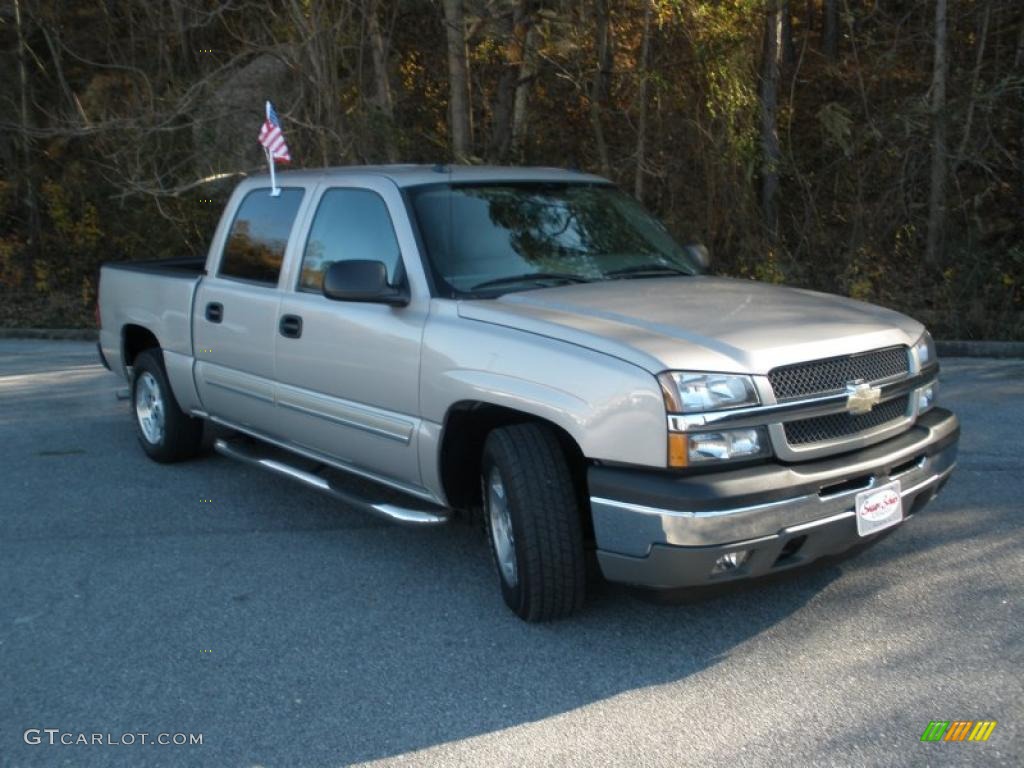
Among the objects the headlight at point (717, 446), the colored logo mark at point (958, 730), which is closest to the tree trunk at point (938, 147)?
the headlight at point (717, 446)

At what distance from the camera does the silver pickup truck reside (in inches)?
153

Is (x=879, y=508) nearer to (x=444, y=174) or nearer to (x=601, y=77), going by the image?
(x=444, y=174)

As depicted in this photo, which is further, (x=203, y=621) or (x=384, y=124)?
(x=384, y=124)

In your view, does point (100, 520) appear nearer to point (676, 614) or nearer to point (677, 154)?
point (676, 614)

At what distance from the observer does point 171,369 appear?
693cm

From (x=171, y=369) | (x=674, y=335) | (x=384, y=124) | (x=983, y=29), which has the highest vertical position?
(x=983, y=29)

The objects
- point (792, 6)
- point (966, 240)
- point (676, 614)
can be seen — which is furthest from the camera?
point (792, 6)

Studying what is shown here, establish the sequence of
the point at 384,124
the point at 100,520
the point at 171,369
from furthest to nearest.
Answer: the point at 384,124 < the point at 171,369 < the point at 100,520

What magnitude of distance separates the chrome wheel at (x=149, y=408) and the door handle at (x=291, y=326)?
6.08 ft

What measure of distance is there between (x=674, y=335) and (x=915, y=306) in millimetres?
9194

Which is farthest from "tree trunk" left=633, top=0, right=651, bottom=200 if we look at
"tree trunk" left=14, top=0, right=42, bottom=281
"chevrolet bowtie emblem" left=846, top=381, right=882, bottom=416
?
"tree trunk" left=14, top=0, right=42, bottom=281

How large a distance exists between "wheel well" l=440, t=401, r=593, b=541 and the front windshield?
57cm

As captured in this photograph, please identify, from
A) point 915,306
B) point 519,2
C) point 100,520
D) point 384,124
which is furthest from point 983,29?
point 100,520

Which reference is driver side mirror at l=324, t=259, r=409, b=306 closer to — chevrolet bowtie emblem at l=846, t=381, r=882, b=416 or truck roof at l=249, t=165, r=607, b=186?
truck roof at l=249, t=165, r=607, b=186
